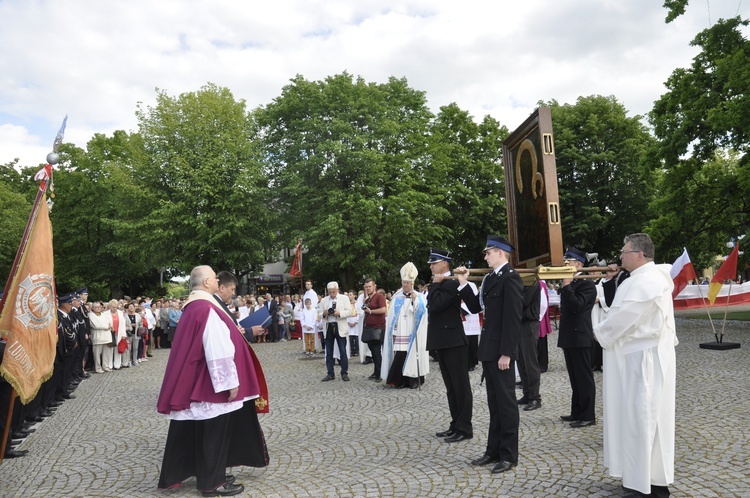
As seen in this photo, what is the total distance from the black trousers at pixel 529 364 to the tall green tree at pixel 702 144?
12.9m

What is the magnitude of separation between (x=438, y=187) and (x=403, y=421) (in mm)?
26527

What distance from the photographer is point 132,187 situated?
31516mm

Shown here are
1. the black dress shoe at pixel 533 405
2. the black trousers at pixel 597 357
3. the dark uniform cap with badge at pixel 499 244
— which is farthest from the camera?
the black trousers at pixel 597 357

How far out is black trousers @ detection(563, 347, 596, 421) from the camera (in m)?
7.06

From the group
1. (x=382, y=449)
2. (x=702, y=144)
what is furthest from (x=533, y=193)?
(x=702, y=144)

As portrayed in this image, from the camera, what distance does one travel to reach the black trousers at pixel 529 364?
8367 millimetres

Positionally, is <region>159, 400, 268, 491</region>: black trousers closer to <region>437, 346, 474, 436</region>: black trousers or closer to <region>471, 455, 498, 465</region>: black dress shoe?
<region>471, 455, 498, 465</region>: black dress shoe

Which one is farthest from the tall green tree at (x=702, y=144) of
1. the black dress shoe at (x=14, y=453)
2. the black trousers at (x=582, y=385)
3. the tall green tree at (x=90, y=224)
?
→ the tall green tree at (x=90, y=224)

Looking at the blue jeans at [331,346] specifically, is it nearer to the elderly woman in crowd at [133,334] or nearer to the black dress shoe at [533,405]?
the black dress shoe at [533,405]

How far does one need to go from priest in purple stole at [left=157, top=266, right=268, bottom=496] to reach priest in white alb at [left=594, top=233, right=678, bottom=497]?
3.02 metres

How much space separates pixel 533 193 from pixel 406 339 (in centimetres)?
516

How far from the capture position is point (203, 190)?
30.4 meters

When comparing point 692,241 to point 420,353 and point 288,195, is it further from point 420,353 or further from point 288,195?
point 288,195

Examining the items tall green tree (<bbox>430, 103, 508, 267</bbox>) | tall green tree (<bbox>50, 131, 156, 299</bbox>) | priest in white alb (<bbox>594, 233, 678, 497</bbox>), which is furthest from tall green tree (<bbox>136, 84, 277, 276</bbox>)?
priest in white alb (<bbox>594, 233, 678, 497</bbox>)
